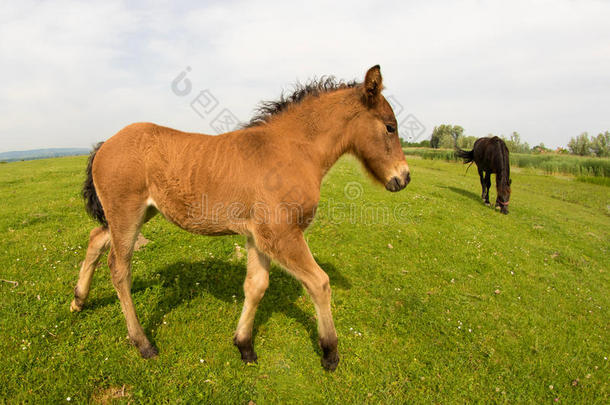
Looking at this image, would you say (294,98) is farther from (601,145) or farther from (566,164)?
(601,145)

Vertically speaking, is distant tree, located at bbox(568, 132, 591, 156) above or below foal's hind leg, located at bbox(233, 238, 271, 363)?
above

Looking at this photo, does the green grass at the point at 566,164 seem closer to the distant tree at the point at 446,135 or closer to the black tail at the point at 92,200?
the distant tree at the point at 446,135

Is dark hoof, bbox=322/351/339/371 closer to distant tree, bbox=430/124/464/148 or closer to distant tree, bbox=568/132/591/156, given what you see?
distant tree, bbox=430/124/464/148

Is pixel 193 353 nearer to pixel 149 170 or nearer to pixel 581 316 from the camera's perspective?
pixel 149 170

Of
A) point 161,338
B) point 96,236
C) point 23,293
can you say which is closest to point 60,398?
point 161,338

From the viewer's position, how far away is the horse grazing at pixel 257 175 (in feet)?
10.5

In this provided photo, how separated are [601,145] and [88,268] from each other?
64.6 meters

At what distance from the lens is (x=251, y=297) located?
3.65 m

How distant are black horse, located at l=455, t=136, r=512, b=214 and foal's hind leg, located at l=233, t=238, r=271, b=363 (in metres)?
12.5

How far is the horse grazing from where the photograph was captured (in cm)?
319

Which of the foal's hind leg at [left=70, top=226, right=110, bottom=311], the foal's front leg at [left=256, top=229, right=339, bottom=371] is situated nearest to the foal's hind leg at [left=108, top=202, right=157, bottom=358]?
the foal's hind leg at [left=70, top=226, right=110, bottom=311]

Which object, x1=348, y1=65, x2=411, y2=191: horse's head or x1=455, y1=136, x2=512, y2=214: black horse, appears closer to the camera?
x1=348, y1=65, x2=411, y2=191: horse's head

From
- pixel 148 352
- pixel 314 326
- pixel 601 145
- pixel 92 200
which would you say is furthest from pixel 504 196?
pixel 601 145

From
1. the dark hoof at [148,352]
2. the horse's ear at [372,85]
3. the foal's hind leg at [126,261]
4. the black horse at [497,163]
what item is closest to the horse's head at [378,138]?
the horse's ear at [372,85]
